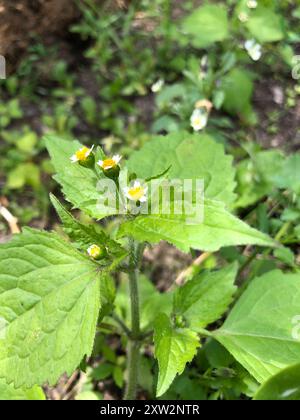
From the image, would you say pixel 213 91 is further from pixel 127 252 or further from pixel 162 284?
pixel 127 252

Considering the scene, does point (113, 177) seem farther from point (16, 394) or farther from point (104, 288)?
point (16, 394)

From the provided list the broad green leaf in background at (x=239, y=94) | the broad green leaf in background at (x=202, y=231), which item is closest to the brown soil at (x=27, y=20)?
the broad green leaf in background at (x=239, y=94)

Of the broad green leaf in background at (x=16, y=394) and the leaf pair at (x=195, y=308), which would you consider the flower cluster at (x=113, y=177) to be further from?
the broad green leaf in background at (x=16, y=394)

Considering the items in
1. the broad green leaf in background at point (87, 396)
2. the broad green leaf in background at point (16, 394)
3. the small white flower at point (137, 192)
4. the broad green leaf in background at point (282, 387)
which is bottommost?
the broad green leaf in background at point (87, 396)

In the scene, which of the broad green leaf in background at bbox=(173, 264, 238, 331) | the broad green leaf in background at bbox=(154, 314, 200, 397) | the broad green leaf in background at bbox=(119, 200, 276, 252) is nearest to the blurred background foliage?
the broad green leaf in background at bbox=(173, 264, 238, 331)

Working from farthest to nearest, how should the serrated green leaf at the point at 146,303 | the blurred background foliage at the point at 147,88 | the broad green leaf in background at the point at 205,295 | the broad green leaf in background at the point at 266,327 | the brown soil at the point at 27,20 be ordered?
the brown soil at the point at 27,20 < the blurred background foliage at the point at 147,88 < the serrated green leaf at the point at 146,303 < the broad green leaf in background at the point at 205,295 < the broad green leaf in background at the point at 266,327

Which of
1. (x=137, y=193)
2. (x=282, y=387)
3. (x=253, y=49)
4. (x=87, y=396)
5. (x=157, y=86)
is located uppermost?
(x=137, y=193)

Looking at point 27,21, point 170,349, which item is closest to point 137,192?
point 170,349
